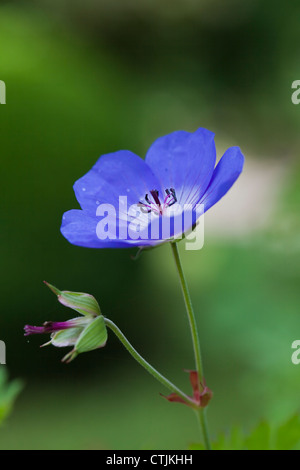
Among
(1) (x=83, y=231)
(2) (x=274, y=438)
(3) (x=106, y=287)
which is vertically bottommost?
(2) (x=274, y=438)

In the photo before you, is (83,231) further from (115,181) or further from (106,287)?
(106,287)

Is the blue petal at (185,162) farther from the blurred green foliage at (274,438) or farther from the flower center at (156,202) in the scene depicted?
the blurred green foliage at (274,438)

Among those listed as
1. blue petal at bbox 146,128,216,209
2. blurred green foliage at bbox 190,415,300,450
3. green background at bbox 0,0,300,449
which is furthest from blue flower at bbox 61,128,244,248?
green background at bbox 0,0,300,449

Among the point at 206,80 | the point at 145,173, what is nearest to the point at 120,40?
the point at 206,80

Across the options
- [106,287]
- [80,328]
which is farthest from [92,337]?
[106,287]

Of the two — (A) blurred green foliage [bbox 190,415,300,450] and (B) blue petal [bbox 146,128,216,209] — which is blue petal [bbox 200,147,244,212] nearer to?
(B) blue petal [bbox 146,128,216,209]

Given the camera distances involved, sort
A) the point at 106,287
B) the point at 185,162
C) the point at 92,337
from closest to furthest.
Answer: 1. the point at 92,337
2. the point at 185,162
3. the point at 106,287

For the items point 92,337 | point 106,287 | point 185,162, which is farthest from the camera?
point 106,287

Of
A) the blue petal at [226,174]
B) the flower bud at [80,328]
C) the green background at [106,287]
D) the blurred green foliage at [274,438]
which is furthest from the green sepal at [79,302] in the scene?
the green background at [106,287]
